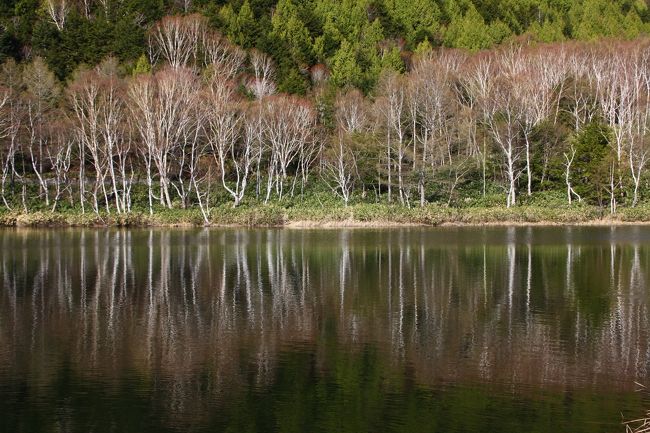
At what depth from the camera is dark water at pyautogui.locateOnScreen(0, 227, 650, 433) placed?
12.6 metres

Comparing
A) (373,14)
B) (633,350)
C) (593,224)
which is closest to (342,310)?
(633,350)

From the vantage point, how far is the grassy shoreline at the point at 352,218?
179ft

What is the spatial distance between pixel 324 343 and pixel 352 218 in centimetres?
3781

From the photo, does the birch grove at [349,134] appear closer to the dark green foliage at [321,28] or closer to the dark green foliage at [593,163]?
the dark green foliage at [593,163]

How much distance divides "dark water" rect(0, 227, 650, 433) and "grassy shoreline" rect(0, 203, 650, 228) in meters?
20.2

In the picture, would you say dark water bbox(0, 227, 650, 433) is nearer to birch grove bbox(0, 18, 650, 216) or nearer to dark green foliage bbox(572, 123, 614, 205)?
dark green foliage bbox(572, 123, 614, 205)

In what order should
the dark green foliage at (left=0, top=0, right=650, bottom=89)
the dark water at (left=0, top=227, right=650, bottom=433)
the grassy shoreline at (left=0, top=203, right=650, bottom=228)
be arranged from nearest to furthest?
1. the dark water at (left=0, top=227, right=650, bottom=433)
2. the grassy shoreline at (left=0, top=203, right=650, bottom=228)
3. the dark green foliage at (left=0, top=0, right=650, bottom=89)

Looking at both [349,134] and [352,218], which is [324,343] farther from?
[349,134]

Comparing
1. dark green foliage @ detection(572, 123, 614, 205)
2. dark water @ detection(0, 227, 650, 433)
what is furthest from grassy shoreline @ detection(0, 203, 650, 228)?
dark water @ detection(0, 227, 650, 433)

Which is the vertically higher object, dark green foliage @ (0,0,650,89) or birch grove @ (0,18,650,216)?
dark green foliage @ (0,0,650,89)

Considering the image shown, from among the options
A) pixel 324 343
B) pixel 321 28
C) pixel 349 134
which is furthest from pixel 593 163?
pixel 324 343

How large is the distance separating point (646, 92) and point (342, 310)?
57637 mm

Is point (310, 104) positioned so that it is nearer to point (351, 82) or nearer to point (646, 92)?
point (351, 82)

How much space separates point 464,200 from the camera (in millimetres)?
62781
